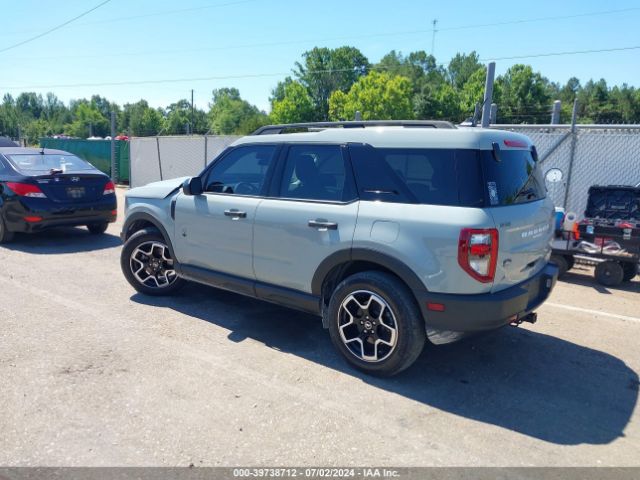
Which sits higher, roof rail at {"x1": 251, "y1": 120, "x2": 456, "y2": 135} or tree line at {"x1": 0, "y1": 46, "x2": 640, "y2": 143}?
tree line at {"x1": 0, "y1": 46, "x2": 640, "y2": 143}

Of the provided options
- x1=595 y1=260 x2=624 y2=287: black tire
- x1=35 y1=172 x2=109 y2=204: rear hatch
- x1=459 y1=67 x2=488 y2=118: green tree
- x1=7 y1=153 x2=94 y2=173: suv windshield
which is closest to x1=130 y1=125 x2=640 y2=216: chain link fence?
x1=595 y1=260 x2=624 y2=287: black tire

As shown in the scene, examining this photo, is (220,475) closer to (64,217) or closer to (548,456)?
(548,456)

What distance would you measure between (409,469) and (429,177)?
6.40ft

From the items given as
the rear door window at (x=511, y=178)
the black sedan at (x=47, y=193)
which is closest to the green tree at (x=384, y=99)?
the black sedan at (x=47, y=193)

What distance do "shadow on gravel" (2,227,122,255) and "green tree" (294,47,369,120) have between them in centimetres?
7595

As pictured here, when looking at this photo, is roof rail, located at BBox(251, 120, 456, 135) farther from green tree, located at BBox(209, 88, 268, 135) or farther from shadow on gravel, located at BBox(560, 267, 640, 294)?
green tree, located at BBox(209, 88, 268, 135)

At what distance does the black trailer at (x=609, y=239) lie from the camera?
6828 mm

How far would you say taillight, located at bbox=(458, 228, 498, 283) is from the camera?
3.35 meters

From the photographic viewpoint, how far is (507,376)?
4023 millimetres

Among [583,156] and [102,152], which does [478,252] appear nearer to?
[583,156]

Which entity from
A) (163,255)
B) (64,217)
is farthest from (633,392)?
(64,217)

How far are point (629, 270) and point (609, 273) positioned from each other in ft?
0.97

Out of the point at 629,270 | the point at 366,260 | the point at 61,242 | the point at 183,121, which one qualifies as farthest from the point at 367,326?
the point at 183,121

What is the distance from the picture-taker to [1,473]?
2.71 m
